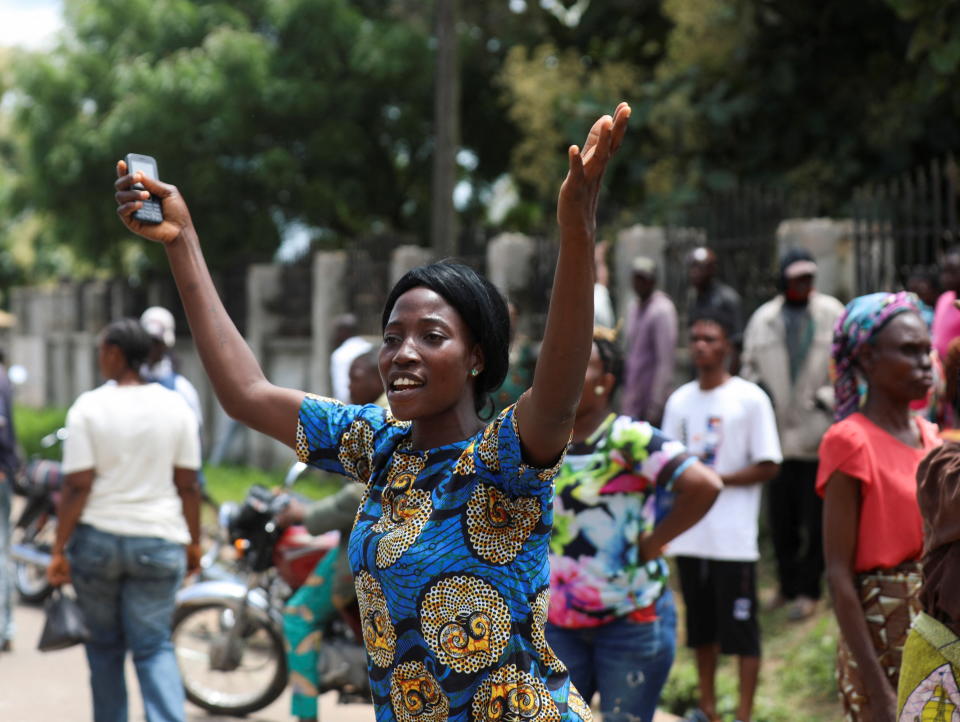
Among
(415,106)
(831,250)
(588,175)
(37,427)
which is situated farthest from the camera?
(37,427)

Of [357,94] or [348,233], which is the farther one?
[348,233]

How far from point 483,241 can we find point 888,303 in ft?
29.9

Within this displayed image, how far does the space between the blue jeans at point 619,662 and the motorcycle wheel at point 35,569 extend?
569 cm

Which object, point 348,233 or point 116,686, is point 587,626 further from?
point 348,233

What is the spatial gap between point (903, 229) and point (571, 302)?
6727 mm

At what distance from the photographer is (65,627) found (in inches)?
213

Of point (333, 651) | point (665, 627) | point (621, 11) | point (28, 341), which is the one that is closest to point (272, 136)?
point (621, 11)

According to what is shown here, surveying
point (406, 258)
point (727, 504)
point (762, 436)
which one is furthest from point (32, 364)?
point (762, 436)

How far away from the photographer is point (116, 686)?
5.52 meters

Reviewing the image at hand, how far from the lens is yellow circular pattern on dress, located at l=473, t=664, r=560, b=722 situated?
252cm

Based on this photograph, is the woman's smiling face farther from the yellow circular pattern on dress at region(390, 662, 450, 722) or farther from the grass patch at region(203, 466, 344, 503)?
the grass patch at region(203, 466, 344, 503)

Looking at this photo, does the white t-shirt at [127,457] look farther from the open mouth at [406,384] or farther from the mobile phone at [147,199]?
the open mouth at [406,384]

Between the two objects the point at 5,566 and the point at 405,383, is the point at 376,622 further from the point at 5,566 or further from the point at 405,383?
the point at 5,566

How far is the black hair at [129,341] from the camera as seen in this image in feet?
18.5
